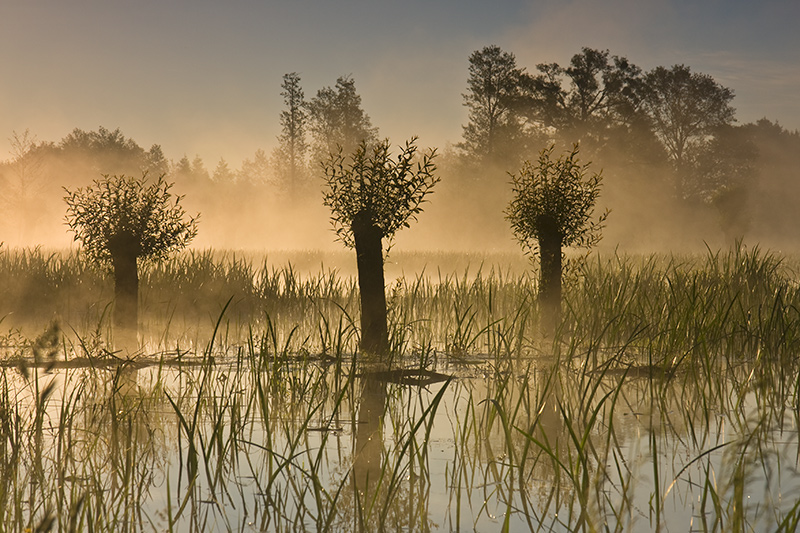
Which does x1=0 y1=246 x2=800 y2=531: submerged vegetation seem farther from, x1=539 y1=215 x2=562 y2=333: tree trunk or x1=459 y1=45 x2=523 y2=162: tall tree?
x1=459 y1=45 x2=523 y2=162: tall tree

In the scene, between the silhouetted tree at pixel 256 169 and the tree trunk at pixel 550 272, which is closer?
the tree trunk at pixel 550 272

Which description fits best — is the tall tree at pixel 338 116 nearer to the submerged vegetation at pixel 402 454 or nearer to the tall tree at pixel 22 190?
the tall tree at pixel 22 190

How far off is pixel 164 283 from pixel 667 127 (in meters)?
37.6

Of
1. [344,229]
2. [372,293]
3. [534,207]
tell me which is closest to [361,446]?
[372,293]

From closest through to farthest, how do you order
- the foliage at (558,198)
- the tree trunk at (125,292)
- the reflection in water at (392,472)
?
the reflection in water at (392,472), the foliage at (558,198), the tree trunk at (125,292)

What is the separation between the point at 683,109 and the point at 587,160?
7.18 meters

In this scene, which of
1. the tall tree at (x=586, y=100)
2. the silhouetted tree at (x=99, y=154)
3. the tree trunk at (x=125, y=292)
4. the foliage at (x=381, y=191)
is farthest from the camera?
the silhouetted tree at (x=99, y=154)

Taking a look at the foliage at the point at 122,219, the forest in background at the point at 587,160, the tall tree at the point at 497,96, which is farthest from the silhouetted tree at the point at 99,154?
the foliage at the point at 122,219

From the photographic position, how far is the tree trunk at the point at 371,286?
21.5 ft

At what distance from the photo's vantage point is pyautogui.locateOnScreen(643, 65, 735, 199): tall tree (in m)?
41.0

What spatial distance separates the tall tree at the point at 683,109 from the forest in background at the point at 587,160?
71 millimetres

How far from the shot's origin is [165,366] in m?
6.09

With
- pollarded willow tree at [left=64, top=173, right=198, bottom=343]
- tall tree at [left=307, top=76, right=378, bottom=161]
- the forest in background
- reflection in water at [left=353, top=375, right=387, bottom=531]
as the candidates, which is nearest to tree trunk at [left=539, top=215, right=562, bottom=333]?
reflection in water at [left=353, top=375, right=387, bottom=531]

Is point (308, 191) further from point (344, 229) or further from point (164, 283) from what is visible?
point (344, 229)
